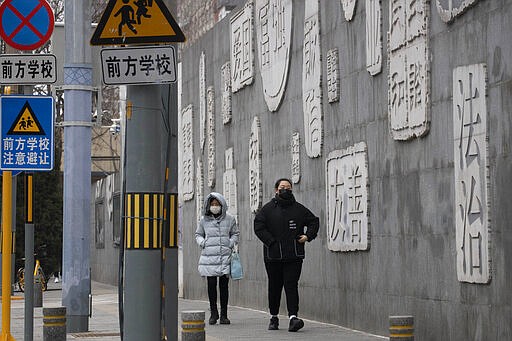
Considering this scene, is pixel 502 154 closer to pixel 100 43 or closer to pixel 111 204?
pixel 100 43

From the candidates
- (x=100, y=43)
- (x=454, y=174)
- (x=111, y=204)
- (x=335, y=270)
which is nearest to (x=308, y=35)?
(x=335, y=270)

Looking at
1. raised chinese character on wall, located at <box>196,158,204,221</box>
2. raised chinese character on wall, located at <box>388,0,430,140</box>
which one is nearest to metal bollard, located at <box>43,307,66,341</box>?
raised chinese character on wall, located at <box>388,0,430,140</box>

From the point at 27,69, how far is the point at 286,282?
427 cm

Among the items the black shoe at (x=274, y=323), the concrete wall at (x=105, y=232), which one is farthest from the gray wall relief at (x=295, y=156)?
the concrete wall at (x=105, y=232)

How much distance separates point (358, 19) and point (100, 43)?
22.2 feet

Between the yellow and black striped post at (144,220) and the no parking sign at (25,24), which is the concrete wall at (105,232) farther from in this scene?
the yellow and black striped post at (144,220)

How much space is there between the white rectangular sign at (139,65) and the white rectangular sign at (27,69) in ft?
14.0

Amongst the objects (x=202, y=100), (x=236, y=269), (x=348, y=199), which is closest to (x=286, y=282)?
(x=348, y=199)

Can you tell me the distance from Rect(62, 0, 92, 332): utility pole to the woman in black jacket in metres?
2.24

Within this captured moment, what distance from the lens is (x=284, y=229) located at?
51.9 ft

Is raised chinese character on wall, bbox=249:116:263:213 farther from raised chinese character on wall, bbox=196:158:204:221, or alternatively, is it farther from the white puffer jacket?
raised chinese character on wall, bbox=196:158:204:221

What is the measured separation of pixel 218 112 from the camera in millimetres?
22922

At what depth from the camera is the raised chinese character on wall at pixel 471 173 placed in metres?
11.7

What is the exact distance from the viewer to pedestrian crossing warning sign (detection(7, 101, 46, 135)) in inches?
529
